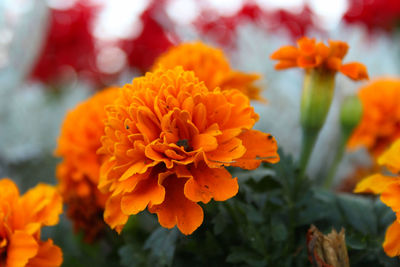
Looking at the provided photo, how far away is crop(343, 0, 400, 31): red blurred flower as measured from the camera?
53.3 inches

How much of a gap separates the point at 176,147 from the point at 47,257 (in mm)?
189

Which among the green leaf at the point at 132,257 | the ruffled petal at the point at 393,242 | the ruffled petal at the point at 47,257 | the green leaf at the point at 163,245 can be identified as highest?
the ruffled petal at the point at 393,242

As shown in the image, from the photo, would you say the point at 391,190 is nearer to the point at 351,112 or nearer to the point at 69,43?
the point at 351,112

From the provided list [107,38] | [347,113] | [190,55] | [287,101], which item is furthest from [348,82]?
[107,38]

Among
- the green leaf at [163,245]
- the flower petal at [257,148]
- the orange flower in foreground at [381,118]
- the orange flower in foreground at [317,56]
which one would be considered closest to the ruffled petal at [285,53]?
the orange flower in foreground at [317,56]

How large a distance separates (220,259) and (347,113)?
0.31 metres

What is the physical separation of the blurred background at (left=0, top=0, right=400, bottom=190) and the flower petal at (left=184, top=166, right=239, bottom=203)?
470 mm

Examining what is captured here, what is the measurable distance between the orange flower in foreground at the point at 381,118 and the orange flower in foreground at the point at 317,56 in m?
0.32

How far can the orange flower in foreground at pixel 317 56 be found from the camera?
463 millimetres

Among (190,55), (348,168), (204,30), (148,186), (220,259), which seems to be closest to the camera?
(148,186)

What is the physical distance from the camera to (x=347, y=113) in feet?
2.11

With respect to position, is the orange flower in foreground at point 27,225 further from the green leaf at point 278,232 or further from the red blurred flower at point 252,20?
the red blurred flower at point 252,20

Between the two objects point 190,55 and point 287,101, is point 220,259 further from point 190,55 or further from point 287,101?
point 287,101

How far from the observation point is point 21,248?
1.31 ft
